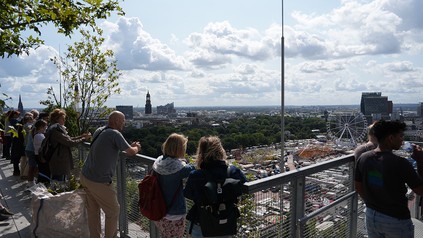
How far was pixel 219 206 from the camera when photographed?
2590 mm

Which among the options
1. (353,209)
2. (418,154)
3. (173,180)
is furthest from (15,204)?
(418,154)

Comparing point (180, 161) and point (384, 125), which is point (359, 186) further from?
point (180, 161)

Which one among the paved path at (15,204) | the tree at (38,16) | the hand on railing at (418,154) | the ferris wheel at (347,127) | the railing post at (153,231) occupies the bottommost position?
the ferris wheel at (347,127)

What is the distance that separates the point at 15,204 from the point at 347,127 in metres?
65.5

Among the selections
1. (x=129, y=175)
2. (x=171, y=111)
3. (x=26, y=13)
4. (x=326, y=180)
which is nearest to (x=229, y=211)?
(x=326, y=180)

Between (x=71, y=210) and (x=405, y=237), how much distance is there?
11.6 feet

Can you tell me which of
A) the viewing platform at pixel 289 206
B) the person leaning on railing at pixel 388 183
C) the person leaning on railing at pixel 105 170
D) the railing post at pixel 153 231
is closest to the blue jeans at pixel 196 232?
the viewing platform at pixel 289 206

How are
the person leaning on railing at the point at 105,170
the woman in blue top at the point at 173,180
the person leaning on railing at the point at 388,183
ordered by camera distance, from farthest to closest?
the person leaning on railing at the point at 105,170
the woman in blue top at the point at 173,180
the person leaning on railing at the point at 388,183

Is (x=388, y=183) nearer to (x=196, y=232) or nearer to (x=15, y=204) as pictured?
(x=196, y=232)

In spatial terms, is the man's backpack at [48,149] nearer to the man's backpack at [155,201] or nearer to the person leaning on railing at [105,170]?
the person leaning on railing at [105,170]

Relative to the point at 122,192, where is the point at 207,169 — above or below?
above

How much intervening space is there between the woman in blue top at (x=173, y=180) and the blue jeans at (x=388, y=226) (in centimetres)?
161

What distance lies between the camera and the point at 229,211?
2.61m

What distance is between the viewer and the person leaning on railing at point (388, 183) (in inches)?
108
